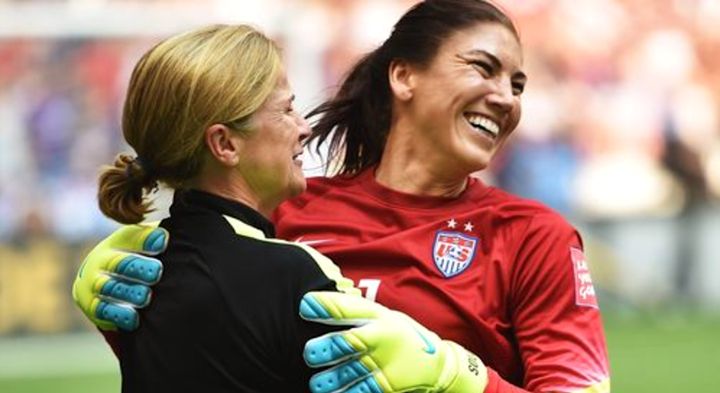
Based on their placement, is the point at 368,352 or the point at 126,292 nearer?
the point at 368,352

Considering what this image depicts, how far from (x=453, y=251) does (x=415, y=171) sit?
311 mm

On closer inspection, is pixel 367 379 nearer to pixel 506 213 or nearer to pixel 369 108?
pixel 506 213

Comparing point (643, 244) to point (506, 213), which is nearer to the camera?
point (506, 213)

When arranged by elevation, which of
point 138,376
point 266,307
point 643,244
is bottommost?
point 643,244

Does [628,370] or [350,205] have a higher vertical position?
[350,205]

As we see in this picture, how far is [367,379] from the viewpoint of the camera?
128 inches

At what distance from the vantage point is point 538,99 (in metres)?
Result: 13.1

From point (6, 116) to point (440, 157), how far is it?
8.48 metres

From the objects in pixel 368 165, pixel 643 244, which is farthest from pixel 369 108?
pixel 643 244

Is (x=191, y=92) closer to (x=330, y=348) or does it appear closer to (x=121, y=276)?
(x=121, y=276)

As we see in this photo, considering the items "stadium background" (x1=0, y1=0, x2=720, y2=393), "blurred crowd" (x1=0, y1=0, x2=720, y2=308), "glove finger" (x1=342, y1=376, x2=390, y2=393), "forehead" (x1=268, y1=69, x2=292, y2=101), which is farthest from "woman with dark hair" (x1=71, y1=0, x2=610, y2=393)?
"blurred crowd" (x1=0, y1=0, x2=720, y2=308)

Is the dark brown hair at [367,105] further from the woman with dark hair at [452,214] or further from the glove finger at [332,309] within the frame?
the glove finger at [332,309]

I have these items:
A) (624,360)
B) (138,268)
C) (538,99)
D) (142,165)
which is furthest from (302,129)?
(538,99)

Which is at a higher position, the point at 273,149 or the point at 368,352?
the point at 273,149
